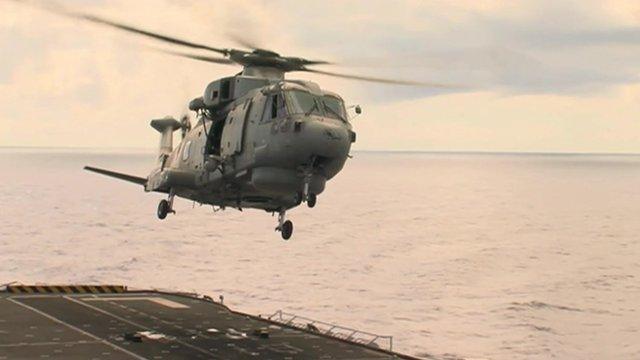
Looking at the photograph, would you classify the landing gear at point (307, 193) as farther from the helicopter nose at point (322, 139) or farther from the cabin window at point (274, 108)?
the cabin window at point (274, 108)

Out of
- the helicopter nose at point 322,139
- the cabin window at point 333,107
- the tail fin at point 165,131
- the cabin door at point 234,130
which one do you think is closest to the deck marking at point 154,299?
the tail fin at point 165,131

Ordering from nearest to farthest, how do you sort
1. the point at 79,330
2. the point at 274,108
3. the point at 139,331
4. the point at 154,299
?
1. the point at 274,108
2. the point at 79,330
3. the point at 139,331
4. the point at 154,299

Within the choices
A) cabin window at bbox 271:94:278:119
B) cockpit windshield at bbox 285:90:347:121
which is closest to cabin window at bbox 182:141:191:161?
cabin window at bbox 271:94:278:119

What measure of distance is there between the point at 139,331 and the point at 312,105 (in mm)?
27931

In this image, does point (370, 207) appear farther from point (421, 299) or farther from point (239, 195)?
point (239, 195)

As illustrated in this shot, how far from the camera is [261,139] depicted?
96.9ft

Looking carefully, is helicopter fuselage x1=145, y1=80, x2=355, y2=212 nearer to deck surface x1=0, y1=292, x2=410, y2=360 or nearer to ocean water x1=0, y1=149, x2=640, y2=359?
deck surface x1=0, y1=292, x2=410, y2=360

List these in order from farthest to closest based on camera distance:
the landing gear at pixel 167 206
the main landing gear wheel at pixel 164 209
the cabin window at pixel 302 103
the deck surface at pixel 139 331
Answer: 1. the deck surface at pixel 139 331
2. the main landing gear wheel at pixel 164 209
3. the landing gear at pixel 167 206
4. the cabin window at pixel 302 103

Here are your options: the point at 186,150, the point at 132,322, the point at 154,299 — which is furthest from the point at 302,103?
the point at 154,299

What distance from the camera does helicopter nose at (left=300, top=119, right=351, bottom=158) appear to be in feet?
91.1

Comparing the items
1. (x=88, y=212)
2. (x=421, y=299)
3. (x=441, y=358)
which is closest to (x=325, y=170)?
(x=441, y=358)

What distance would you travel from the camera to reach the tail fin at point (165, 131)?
41.3 meters

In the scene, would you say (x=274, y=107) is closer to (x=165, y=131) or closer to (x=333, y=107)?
(x=333, y=107)

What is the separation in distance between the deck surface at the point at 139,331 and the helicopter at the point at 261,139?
13.2 m
